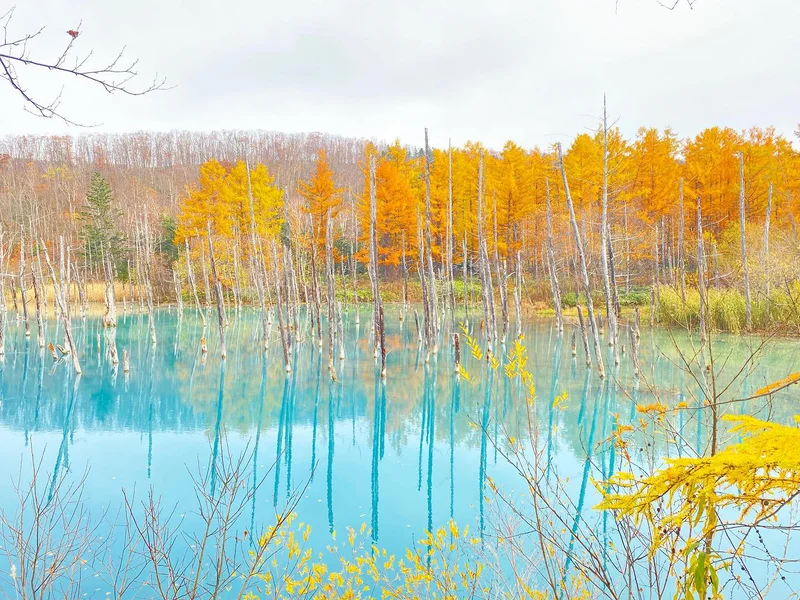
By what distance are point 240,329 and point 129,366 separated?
27.4 feet

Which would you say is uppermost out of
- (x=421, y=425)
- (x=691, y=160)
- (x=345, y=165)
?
(x=345, y=165)

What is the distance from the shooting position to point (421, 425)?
10.9m

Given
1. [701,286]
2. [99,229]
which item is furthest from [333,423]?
[99,229]

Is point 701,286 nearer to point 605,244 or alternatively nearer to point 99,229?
point 605,244

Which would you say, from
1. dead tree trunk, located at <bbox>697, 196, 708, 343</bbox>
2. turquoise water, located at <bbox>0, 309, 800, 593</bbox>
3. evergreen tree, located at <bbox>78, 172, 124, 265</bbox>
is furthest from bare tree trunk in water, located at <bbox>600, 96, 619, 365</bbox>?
evergreen tree, located at <bbox>78, 172, 124, 265</bbox>

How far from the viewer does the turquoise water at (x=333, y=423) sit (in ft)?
23.7

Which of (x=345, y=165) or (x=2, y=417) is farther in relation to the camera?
(x=345, y=165)

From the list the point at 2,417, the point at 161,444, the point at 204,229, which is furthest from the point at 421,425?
the point at 204,229

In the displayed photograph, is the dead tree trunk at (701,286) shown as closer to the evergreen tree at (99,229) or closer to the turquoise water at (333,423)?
the turquoise water at (333,423)

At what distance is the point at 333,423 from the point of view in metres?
11.3

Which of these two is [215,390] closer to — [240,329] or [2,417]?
[2,417]

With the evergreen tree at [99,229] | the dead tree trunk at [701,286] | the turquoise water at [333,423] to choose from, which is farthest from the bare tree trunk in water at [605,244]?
the evergreen tree at [99,229]

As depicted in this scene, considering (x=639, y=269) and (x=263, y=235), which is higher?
(x=263, y=235)

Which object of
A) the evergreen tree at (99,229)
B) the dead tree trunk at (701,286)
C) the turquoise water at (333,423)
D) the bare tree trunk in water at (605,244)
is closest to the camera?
the dead tree trunk at (701,286)
